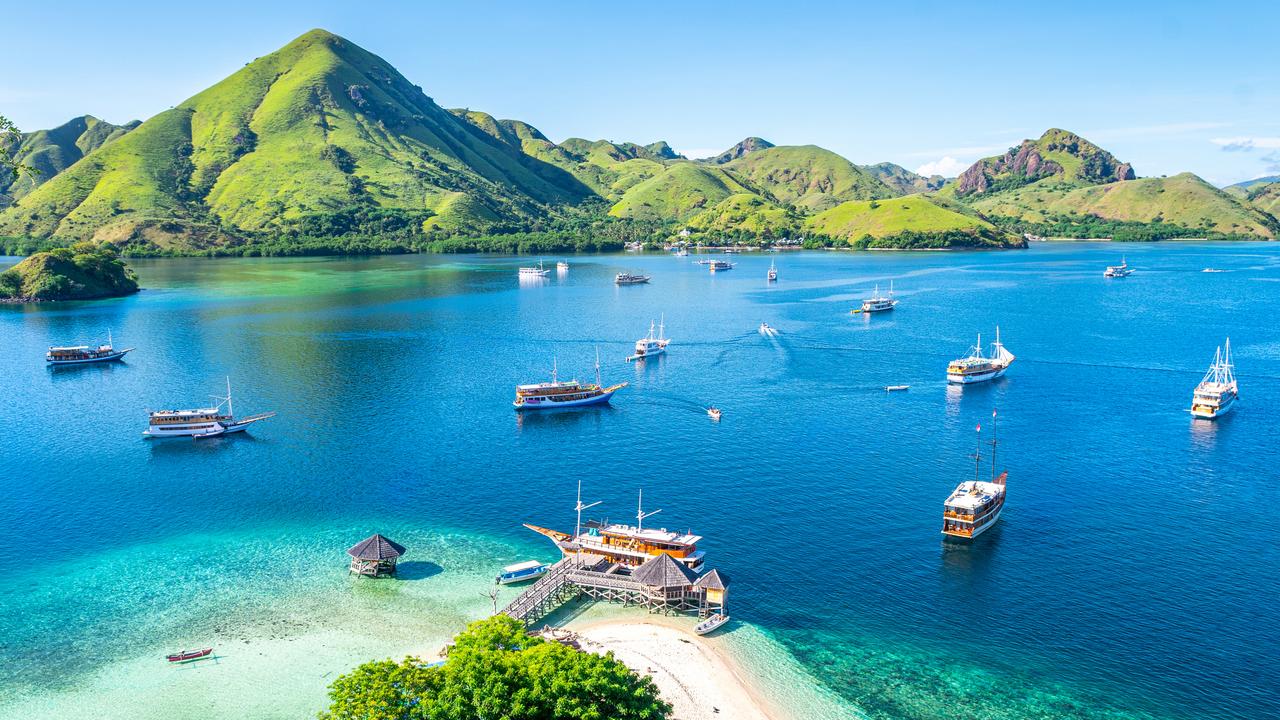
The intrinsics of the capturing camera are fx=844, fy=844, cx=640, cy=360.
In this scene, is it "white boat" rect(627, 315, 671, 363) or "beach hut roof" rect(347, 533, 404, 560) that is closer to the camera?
"beach hut roof" rect(347, 533, 404, 560)

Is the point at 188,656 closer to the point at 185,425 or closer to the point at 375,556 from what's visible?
the point at 375,556

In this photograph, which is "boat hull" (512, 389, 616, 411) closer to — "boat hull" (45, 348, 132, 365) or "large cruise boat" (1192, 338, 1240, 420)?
"large cruise boat" (1192, 338, 1240, 420)

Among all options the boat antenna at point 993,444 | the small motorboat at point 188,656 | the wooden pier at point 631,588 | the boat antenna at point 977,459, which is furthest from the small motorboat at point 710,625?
the boat antenna at point 993,444

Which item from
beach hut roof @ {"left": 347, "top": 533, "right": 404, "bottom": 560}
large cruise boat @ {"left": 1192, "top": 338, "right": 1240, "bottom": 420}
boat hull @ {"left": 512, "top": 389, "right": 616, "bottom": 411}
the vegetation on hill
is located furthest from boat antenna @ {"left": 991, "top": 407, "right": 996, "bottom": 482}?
beach hut roof @ {"left": 347, "top": 533, "right": 404, "bottom": 560}

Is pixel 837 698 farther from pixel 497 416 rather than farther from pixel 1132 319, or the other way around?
pixel 1132 319

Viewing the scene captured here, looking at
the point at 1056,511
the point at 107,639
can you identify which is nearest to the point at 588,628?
the point at 107,639

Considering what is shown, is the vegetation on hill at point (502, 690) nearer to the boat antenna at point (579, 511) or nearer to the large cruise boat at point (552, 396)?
the boat antenna at point (579, 511)
